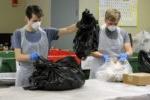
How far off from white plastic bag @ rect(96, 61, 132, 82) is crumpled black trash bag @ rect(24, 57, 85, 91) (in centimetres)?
44

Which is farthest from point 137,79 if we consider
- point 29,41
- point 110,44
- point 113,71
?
point 110,44

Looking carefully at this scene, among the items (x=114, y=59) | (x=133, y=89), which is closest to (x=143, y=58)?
(x=114, y=59)

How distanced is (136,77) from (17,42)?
111cm

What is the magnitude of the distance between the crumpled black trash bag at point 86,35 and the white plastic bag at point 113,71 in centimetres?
29

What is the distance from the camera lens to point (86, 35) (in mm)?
2805

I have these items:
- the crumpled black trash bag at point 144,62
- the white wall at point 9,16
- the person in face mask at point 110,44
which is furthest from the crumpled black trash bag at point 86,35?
the white wall at point 9,16

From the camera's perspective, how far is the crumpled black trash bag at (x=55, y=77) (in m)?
2.45

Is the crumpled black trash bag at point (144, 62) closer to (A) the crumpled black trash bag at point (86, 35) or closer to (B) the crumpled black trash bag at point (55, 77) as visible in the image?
(A) the crumpled black trash bag at point (86, 35)

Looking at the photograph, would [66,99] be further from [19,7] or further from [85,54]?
[19,7]

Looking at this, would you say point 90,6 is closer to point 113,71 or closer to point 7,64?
point 7,64

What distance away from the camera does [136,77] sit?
2.79 metres

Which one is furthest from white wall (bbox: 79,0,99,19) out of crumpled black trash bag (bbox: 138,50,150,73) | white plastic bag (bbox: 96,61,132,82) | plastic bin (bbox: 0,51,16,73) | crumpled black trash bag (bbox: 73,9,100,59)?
crumpled black trash bag (bbox: 73,9,100,59)

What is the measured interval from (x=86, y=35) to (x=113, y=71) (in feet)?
1.42

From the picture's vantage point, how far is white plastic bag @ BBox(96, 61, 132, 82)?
9.69ft
